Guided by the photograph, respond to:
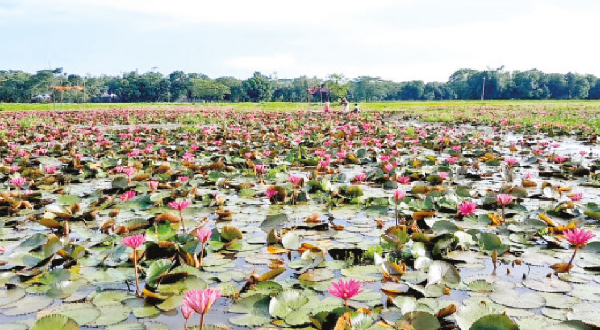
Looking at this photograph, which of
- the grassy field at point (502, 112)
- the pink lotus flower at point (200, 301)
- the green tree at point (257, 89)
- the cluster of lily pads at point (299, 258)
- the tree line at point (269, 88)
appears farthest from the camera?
the green tree at point (257, 89)

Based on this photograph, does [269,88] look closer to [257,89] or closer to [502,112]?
[257,89]

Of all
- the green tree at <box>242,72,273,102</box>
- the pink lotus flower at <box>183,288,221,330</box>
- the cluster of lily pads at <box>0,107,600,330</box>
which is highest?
the green tree at <box>242,72,273,102</box>

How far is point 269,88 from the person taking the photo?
3708 inches

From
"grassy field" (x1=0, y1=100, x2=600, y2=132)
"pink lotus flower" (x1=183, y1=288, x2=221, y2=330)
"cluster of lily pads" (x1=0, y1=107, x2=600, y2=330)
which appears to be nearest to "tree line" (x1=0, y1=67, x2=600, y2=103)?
"grassy field" (x1=0, y1=100, x2=600, y2=132)

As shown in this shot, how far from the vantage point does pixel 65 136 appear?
10414 millimetres

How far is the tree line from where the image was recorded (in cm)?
7319

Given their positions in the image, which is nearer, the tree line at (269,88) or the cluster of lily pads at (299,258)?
the cluster of lily pads at (299,258)

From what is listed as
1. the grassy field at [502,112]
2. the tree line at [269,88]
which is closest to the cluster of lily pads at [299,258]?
the grassy field at [502,112]

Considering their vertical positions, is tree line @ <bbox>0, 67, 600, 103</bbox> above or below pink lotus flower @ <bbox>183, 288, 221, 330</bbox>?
above

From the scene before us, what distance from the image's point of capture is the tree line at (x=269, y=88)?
7319 centimetres

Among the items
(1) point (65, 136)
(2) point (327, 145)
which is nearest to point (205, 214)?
(2) point (327, 145)

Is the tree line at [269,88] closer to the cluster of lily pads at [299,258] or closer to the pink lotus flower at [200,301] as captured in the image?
the cluster of lily pads at [299,258]

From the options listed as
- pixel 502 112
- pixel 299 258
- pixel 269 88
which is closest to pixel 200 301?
pixel 299 258

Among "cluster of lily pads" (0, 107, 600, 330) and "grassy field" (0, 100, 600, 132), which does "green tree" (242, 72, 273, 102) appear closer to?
"grassy field" (0, 100, 600, 132)
